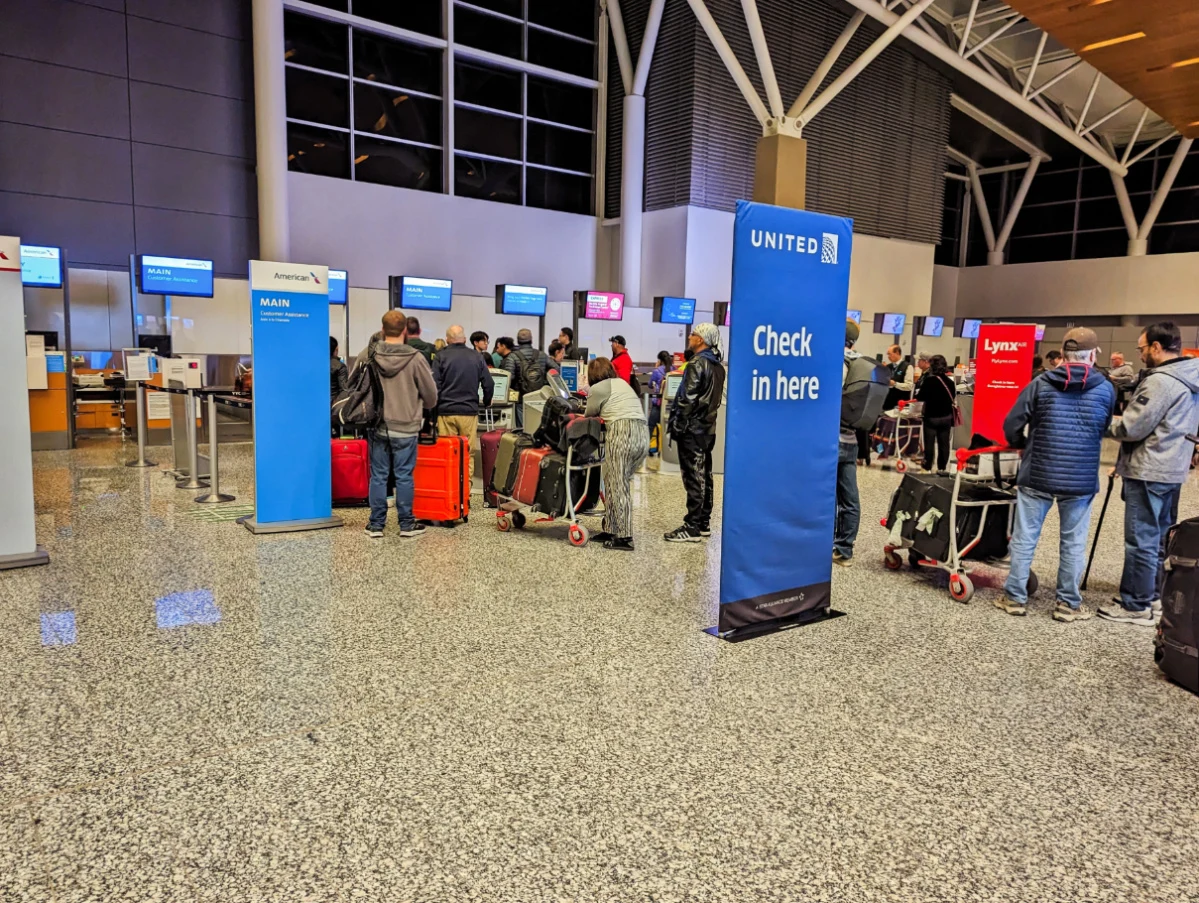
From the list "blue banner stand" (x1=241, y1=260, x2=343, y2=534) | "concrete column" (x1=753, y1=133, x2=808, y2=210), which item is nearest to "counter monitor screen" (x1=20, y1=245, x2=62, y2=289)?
"blue banner stand" (x1=241, y1=260, x2=343, y2=534)

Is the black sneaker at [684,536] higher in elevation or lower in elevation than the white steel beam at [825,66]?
lower

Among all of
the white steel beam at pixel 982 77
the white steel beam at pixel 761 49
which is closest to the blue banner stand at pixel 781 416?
the white steel beam at pixel 761 49

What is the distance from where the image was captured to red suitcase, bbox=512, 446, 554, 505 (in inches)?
245

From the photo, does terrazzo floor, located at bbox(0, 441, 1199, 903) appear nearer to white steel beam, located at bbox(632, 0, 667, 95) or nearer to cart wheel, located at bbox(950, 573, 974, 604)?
cart wheel, located at bbox(950, 573, 974, 604)

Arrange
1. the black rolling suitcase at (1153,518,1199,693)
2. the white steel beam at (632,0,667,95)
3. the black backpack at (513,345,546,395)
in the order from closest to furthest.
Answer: the black rolling suitcase at (1153,518,1199,693) < the black backpack at (513,345,546,395) < the white steel beam at (632,0,667,95)

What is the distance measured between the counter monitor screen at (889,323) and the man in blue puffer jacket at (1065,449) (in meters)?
15.4

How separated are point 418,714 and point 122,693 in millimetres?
1220

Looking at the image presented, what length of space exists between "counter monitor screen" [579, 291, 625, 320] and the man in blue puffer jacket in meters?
10.9

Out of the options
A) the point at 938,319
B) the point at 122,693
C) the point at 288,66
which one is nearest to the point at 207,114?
the point at 288,66

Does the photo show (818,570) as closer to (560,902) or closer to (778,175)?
(778,175)

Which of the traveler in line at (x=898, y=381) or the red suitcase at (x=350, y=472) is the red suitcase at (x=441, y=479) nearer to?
the red suitcase at (x=350, y=472)

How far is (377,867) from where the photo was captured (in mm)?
2213

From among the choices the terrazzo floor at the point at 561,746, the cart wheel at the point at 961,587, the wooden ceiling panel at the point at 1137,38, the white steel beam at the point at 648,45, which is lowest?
the terrazzo floor at the point at 561,746

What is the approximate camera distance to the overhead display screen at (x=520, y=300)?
14664mm
